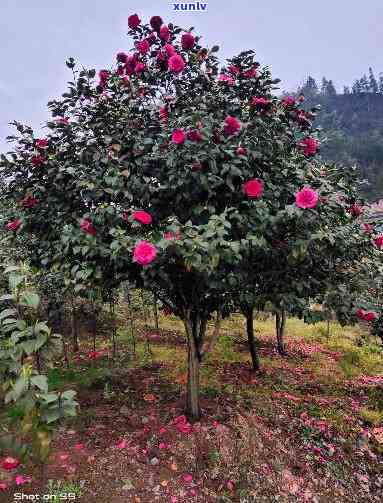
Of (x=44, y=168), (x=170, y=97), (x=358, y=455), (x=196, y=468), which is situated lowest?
(x=358, y=455)

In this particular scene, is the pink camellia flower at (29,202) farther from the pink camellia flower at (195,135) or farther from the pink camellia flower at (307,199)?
the pink camellia flower at (307,199)

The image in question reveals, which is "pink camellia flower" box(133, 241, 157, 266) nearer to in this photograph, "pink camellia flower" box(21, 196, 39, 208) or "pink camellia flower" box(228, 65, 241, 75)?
"pink camellia flower" box(21, 196, 39, 208)

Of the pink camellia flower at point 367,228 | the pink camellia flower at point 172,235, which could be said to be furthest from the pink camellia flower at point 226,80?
the pink camellia flower at point 367,228

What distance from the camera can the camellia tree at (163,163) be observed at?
12.9 ft

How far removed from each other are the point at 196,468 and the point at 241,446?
0.74 meters

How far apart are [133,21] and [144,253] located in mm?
3090

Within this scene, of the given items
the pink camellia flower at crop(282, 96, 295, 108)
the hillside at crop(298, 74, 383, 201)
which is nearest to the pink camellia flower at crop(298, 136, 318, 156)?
the pink camellia flower at crop(282, 96, 295, 108)

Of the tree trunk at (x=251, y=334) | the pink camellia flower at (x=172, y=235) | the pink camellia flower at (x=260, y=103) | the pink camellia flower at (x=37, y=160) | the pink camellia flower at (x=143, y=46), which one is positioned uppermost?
the pink camellia flower at (x=143, y=46)

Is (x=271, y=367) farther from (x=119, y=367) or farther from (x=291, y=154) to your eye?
(x=291, y=154)

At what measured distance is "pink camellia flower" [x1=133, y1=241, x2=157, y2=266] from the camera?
10.5 ft

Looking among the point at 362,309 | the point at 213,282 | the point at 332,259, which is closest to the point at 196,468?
the point at 213,282

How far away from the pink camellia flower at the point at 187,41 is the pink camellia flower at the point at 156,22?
333mm

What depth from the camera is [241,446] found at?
490 cm

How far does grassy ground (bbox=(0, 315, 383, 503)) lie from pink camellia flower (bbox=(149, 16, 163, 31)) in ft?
16.9
